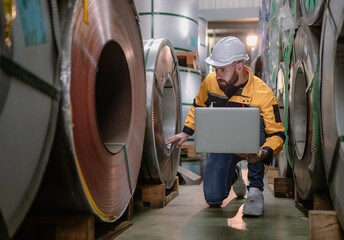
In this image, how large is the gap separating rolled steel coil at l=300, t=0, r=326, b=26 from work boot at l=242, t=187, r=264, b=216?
130 centimetres

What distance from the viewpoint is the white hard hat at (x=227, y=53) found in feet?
8.96

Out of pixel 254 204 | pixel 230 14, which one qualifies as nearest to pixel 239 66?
pixel 254 204

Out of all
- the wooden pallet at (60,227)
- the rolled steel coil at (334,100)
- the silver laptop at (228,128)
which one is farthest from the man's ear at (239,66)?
the wooden pallet at (60,227)

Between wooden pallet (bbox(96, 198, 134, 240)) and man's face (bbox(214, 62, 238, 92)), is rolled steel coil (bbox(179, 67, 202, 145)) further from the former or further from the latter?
wooden pallet (bbox(96, 198, 134, 240))

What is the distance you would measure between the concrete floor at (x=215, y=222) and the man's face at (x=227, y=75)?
3.34ft

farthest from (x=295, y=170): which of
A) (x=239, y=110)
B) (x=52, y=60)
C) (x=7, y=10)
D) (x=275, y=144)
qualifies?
(x=7, y=10)

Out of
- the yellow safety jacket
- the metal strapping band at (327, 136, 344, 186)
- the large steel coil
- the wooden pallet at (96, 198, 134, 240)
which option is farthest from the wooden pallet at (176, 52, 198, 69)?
the metal strapping band at (327, 136, 344, 186)

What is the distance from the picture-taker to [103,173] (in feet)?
6.29

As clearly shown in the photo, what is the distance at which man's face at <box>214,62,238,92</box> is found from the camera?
2.78 metres

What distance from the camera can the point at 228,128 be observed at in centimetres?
184

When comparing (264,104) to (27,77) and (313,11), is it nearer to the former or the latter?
(313,11)

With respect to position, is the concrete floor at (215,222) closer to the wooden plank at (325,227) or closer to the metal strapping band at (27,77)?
the wooden plank at (325,227)

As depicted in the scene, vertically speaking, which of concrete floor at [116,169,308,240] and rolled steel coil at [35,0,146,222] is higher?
→ rolled steel coil at [35,0,146,222]

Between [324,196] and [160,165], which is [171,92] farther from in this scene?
[324,196]
